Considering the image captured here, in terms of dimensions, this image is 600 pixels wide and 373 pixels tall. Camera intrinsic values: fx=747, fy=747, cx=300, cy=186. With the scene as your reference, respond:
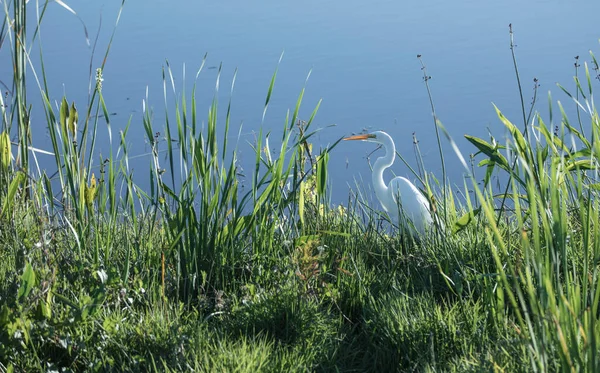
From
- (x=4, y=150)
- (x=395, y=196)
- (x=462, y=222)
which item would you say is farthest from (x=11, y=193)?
(x=395, y=196)

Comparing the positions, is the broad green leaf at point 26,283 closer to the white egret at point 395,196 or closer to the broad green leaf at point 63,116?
the broad green leaf at point 63,116

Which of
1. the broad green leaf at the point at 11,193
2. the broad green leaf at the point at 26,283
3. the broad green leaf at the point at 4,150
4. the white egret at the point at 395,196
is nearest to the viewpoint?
the broad green leaf at the point at 26,283

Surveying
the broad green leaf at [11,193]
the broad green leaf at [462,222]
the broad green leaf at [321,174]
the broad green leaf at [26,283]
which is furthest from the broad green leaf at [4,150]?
the broad green leaf at [462,222]

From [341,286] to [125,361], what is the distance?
2.14 ft

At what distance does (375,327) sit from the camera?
1.85m

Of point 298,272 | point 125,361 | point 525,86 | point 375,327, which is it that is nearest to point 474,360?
point 375,327

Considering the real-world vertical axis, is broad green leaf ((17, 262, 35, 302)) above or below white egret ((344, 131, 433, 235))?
above

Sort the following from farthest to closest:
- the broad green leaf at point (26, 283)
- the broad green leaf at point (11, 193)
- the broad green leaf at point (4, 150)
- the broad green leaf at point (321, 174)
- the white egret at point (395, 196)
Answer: the white egret at point (395, 196), the broad green leaf at point (321, 174), the broad green leaf at point (4, 150), the broad green leaf at point (11, 193), the broad green leaf at point (26, 283)

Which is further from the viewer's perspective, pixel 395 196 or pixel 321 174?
pixel 395 196

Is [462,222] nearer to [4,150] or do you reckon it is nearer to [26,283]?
[26,283]

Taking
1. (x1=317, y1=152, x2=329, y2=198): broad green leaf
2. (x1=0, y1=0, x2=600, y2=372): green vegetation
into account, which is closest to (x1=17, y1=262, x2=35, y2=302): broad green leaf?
(x1=0, y1=0, x2=600, y2=372): green vegetation

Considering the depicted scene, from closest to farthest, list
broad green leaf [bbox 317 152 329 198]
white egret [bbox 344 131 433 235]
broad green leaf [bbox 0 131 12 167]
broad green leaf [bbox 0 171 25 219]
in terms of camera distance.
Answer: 1. broad green leaf [bbox 0 171 25 219]
2. broad green leaf [bbox 0 131 12 167]
3. broad green leaf [bbox 317 152 329 198]
4. white egret [bbox 344 131 433 235]

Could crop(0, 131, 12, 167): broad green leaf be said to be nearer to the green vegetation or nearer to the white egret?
the green vegetation

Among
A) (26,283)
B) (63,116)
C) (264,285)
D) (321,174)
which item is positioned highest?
(63,116)
